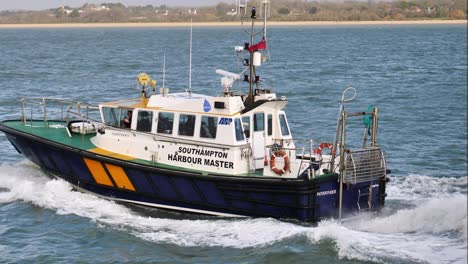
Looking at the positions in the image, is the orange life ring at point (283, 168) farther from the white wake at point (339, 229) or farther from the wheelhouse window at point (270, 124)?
the wheelhouse window at point (270, 124)

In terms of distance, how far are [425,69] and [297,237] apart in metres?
36.1

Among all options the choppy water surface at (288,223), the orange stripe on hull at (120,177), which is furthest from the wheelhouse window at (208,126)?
the orange stripe on hull at (120,177)

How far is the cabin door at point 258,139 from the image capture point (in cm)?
1572

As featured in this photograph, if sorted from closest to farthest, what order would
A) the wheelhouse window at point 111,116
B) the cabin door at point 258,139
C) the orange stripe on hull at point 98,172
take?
the cabin door at point 258,139 < the orange stripe on hull at point 98,172 < the wheelhouse window at point 111,116

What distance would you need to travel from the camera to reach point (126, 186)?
16.4 meters

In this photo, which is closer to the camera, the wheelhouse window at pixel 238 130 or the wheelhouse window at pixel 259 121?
the wheelhouse window at pixel 238 130

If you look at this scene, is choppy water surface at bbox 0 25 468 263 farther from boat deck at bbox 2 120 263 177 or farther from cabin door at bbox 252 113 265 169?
cabin door at bbox 252 113 265 169

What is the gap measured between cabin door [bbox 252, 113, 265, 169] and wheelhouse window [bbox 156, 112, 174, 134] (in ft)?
5.56

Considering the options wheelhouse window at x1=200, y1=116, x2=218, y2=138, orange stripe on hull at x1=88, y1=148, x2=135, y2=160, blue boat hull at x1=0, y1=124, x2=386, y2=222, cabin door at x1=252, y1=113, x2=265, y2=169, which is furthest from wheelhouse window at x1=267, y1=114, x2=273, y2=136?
orange stripe on hull at x1=88, y1=148, x2=135, y2=160

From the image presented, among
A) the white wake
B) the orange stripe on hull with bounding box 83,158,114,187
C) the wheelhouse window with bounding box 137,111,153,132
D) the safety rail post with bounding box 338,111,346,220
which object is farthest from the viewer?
the orange stripe on hull with bounding box 83,158,114,187

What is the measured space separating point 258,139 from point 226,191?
1314 millimetres

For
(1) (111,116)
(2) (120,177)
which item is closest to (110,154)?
(2) (120,177)

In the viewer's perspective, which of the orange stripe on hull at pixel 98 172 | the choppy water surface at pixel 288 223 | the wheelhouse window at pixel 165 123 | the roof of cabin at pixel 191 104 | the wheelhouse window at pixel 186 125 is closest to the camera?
the choppy water surface at pixel 288 223

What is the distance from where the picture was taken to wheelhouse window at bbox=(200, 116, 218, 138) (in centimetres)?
1561
